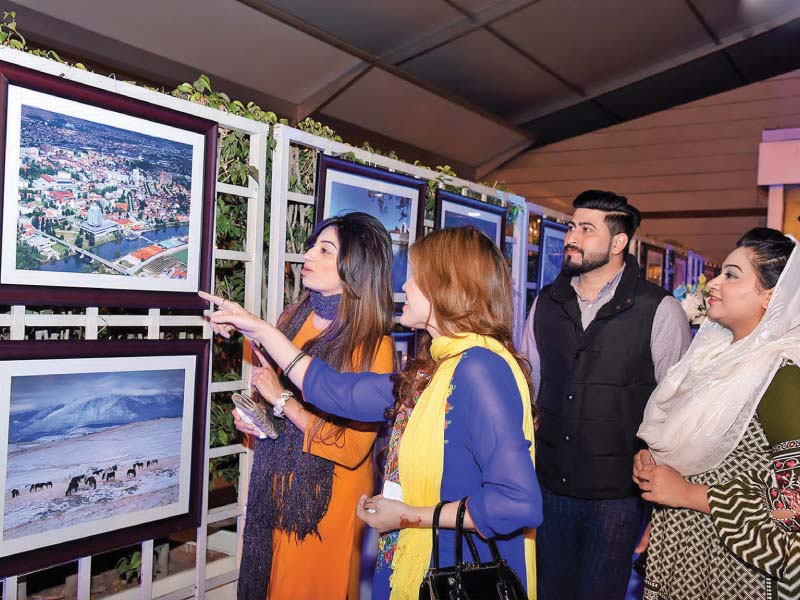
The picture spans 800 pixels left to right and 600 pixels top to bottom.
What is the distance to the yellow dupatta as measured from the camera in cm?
158

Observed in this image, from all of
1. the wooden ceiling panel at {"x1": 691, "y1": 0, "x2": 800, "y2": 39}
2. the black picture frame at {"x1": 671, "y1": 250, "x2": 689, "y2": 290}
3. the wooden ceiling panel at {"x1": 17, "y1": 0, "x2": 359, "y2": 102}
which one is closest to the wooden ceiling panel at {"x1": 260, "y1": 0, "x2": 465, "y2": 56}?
the wooden ceiling panel at {"x1": 17, "y1": 0, "x2": 359, "y2": 102}

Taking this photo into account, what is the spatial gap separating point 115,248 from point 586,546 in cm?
189

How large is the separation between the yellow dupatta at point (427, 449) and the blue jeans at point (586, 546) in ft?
3.18

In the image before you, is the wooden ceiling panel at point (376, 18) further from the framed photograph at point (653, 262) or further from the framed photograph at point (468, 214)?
the framed photograph at point (468, 214)

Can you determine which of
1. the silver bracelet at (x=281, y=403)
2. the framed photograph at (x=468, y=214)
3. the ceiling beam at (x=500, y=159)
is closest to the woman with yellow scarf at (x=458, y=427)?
the silver bracelet at (x=281, y=403)

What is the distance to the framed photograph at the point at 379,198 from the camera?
8.45 ft

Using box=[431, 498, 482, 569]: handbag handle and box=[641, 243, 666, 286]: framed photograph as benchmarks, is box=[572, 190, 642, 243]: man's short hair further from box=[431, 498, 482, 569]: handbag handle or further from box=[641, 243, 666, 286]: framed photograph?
box=[641, 243, 666, 286]: framed photograph

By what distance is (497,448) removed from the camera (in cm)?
147

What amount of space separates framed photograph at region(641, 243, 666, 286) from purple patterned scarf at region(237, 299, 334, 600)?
5.85 meters

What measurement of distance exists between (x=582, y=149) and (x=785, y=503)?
1091 cm

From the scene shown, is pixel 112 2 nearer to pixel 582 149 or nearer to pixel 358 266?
pixel 358 266

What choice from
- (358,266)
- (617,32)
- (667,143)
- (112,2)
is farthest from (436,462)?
(667,143)

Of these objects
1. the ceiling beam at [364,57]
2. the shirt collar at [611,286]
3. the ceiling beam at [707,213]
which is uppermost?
the ceiling beam at [364,57]

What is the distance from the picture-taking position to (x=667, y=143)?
36.9 ft
